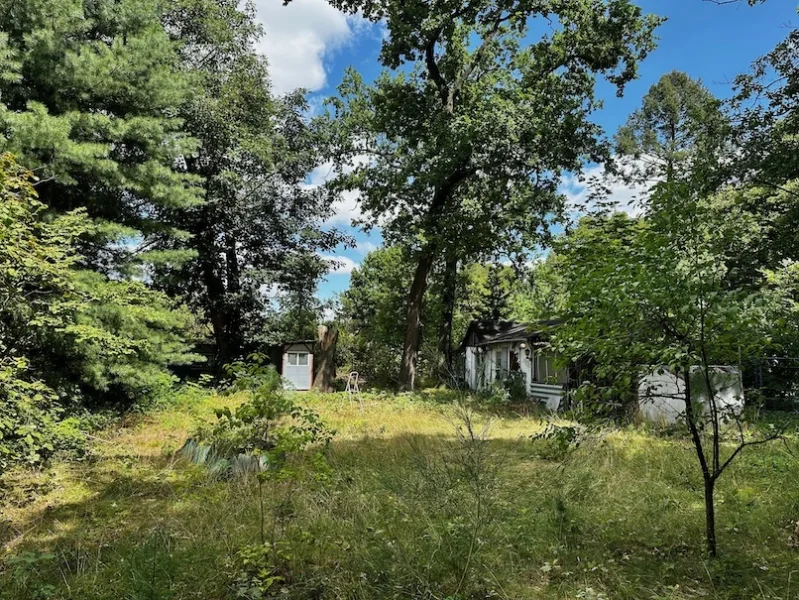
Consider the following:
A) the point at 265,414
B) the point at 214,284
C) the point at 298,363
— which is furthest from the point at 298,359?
the point at 265,414

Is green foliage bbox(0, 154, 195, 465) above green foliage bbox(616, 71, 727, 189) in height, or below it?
below

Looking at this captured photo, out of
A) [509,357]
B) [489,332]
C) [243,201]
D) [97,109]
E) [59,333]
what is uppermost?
[243,201]

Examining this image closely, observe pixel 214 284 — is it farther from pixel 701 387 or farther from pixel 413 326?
pixel 701 387

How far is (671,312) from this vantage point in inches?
128

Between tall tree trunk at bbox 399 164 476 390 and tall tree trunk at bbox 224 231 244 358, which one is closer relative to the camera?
tall tree trunk at bbox 224 231 244 358

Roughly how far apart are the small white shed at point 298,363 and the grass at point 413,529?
11436 millimetres

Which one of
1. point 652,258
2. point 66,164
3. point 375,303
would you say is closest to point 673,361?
point 652,258

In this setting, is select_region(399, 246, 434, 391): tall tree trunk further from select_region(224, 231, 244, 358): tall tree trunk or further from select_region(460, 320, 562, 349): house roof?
select_region(224, 231, 244, 358): tall tree trunk

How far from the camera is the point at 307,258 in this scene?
52.3ft

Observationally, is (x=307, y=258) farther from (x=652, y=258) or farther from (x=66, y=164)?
(x=652, y=258)

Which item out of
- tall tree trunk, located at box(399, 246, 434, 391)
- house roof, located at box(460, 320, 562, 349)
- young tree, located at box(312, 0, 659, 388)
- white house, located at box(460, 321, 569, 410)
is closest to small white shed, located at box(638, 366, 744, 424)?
white house, located at box(460, 321, 569, 410)

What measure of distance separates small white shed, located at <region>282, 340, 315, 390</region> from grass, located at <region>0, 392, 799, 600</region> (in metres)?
11.4

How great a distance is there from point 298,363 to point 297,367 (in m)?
0.17

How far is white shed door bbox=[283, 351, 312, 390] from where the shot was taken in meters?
18.3
